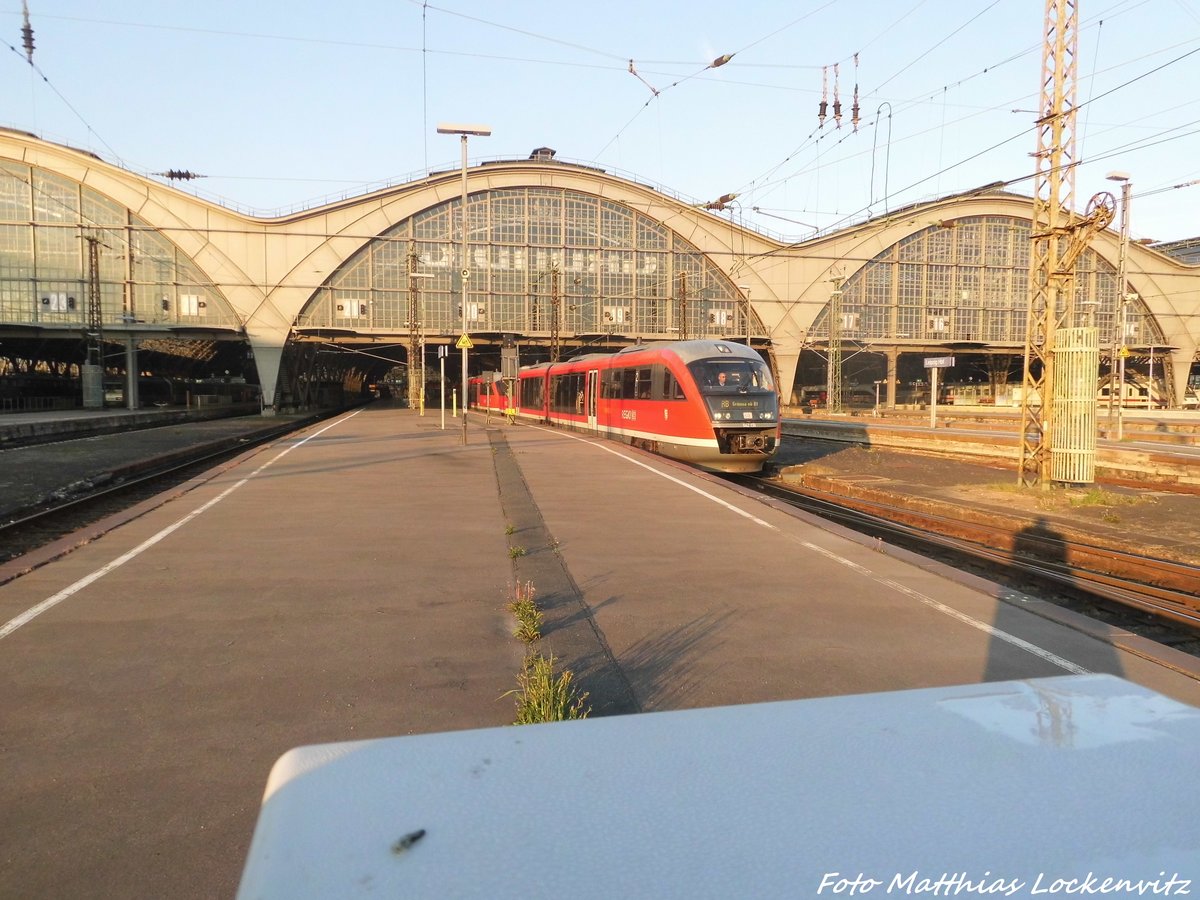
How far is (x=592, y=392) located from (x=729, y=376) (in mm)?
9744

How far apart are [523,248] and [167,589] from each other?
5346cm

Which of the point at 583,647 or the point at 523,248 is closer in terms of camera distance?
the point at 583,647

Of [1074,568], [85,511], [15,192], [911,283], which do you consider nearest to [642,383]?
[1074,568]

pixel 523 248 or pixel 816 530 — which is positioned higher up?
pixel 523 248

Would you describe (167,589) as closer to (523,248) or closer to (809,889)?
(809,889)

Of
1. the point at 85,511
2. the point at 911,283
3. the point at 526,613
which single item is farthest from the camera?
the point at 911,283

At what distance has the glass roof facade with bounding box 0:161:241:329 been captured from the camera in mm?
50719

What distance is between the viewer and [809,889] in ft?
4.35

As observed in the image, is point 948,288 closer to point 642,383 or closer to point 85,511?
point 642,383

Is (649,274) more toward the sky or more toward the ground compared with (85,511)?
more toward the sky

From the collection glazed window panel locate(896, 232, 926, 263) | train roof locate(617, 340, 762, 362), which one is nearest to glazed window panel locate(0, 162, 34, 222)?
train roof locate(617, 340, 762, 362)

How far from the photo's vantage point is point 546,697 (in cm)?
372

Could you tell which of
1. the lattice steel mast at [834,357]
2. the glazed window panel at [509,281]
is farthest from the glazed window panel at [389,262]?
the lattice steel mast at [834,357]

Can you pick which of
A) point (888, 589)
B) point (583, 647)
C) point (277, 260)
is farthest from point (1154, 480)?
point (277, 260)
